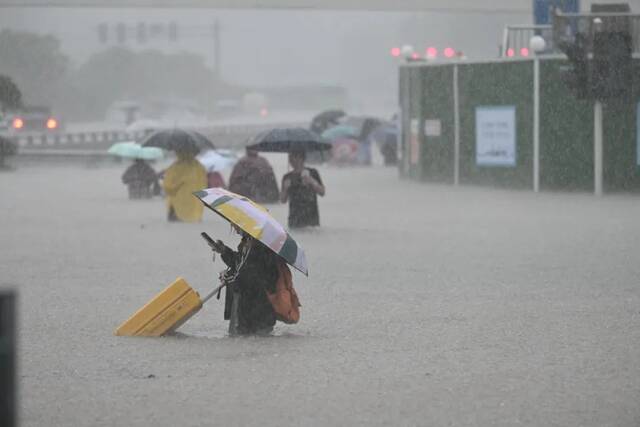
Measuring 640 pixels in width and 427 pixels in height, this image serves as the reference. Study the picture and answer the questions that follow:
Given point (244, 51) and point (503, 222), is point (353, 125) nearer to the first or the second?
point (503, 222)

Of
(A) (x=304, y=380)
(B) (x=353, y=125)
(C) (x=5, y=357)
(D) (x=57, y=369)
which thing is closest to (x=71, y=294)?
(D) (x=57, y=369)

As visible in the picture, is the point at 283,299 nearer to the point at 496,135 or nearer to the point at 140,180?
the point at 140,180

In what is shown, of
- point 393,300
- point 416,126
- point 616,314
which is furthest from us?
point 416,126

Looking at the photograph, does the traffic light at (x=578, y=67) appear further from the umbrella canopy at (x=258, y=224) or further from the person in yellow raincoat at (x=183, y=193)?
the umbrella canopy at (x=258, y=224)

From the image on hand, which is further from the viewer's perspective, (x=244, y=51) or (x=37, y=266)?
(x=244, y=51)

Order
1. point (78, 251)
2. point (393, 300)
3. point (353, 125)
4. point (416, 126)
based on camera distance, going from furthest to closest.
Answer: point (353, 125) → point (416, 126) → point (78, 251) → point (393, 300)

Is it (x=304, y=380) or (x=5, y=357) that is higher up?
(x=5, y=357)

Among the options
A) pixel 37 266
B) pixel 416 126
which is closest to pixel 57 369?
pixel 37 266

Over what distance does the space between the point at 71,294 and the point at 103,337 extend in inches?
113

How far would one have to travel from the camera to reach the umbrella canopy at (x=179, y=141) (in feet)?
75.3

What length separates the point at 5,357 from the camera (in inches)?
179

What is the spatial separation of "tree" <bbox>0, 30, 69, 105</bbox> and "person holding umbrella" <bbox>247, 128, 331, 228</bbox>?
198 ft

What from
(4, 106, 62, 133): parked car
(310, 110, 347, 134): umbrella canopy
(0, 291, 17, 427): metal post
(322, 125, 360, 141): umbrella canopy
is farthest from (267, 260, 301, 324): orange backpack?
(4, 106, 62, 133): parked car

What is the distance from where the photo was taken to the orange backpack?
35.3 feet
